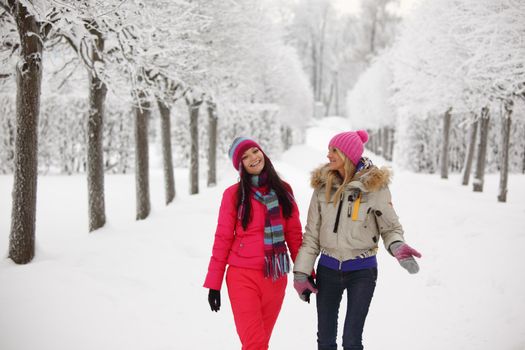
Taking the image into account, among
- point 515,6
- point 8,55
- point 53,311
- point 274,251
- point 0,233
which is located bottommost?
point 0,233

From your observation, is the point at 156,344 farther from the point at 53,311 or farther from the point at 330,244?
the point at 330,244

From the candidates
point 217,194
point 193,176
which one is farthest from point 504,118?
point 193,176

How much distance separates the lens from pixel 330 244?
8.69ft

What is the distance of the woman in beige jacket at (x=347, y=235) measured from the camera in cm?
259

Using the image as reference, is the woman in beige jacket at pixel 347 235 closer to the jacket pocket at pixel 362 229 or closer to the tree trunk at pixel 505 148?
the jacket pocket at pixel 362 229

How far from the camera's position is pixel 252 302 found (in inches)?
103

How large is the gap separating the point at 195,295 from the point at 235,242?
8.27 ft

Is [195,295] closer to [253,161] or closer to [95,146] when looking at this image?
[253,161]

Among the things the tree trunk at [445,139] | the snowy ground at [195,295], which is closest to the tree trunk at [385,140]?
the tree trunk at [445,139]

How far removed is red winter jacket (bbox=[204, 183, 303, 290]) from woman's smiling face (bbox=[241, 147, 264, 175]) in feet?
0.52

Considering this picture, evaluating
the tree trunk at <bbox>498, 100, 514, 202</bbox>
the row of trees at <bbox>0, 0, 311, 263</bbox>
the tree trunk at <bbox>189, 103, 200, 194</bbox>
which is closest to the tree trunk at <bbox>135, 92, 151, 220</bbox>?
the row of trees at <bbox>0, 0, 311, 263</bbox>

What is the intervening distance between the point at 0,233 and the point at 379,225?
801cm

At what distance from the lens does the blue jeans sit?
2600 millimetres

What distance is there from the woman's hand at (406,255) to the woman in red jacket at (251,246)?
0.74m
